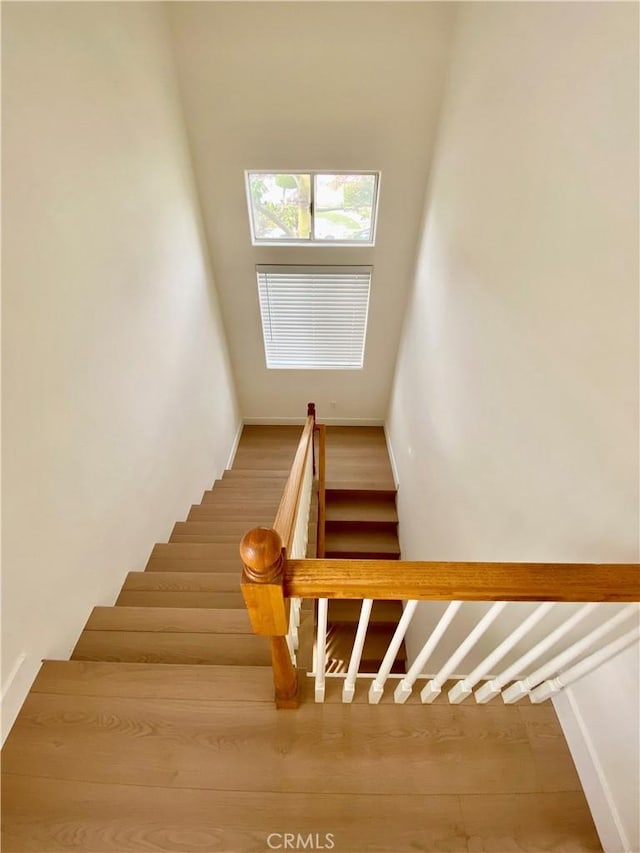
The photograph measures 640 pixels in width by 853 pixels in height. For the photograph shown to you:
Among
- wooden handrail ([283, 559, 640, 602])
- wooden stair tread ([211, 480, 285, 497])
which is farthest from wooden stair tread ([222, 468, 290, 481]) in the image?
wooden handrail ([283, 559, 640, 602])

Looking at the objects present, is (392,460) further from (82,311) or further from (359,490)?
(82,311)

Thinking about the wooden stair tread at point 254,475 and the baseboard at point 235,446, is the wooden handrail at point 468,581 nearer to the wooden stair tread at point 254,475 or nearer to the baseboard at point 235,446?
the wooden stair tread at point 254,475

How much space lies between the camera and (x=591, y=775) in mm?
1071

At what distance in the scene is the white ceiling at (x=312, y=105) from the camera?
8.11 feet

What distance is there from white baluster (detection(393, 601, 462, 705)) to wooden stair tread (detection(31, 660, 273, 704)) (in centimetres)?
41

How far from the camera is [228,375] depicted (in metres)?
4.54

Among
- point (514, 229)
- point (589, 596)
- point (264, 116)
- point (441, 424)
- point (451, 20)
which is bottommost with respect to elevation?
point (589, 596)

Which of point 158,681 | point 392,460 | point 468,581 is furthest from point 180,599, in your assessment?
point 392,460

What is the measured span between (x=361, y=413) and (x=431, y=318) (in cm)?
243

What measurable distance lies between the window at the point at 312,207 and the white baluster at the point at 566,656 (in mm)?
3512

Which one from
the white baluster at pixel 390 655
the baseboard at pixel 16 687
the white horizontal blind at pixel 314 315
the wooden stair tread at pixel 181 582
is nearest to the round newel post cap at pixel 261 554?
the white baluster at pixel 390 655

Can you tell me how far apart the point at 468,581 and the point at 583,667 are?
57cm

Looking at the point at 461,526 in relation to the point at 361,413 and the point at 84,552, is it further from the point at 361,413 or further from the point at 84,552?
the point at 361,413

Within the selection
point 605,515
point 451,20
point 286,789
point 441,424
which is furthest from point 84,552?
point 451,20
